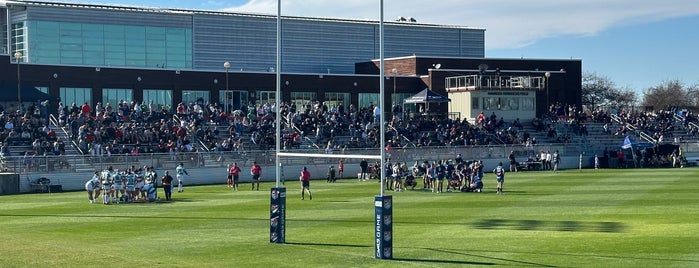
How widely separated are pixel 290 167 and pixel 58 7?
26341 millimetres

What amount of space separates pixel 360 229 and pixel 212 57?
54121 millimetres

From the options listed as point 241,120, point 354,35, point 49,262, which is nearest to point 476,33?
point 354,35

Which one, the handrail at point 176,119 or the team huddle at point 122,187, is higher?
the handrail at point 176,119

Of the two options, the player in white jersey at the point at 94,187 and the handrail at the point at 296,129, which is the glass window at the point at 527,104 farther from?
the player in white jersey at the point at 94,187

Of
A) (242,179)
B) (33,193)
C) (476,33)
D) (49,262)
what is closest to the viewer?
(49,262)

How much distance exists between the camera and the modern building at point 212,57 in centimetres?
6700

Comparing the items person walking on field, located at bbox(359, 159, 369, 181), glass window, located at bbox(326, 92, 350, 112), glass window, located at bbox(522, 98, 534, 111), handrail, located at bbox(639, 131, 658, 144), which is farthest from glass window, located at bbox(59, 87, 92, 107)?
handrail, located at bbox(639, 131, 658, 144)

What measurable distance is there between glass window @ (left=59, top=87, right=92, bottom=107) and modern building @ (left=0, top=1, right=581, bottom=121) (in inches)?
3.1

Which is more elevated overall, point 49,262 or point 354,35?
point 354,35

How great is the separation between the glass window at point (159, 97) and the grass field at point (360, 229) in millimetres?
24005

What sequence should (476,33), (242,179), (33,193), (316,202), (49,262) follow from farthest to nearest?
(476,33) < (242,179) < (33,193) < (316,202) < (49,262)

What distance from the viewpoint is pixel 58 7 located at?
72.2m

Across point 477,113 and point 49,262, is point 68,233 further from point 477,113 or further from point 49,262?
point 477,113

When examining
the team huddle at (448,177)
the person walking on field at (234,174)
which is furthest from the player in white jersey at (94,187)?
the team huddle at (448,177)
